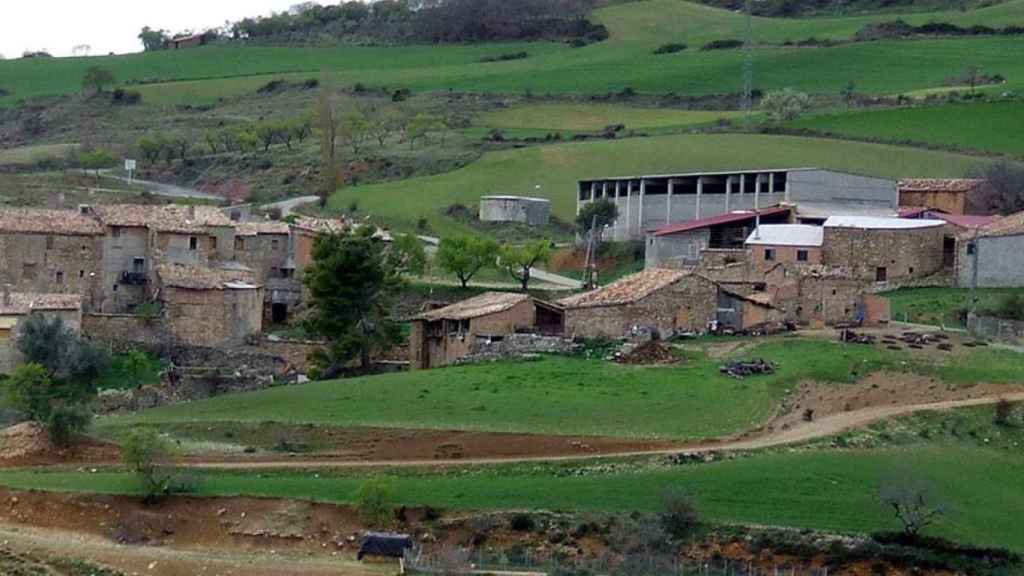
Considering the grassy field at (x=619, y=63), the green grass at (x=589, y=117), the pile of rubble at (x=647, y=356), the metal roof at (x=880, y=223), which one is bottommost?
the pile of rubble at (x=647, y=356)

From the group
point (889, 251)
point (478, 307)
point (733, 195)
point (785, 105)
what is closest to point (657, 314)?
point (478, 307)

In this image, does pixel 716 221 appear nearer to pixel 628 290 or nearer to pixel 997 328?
pixel 628 290

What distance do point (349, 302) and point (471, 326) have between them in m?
3.78

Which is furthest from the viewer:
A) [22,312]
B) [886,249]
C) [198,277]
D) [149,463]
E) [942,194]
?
[942,194]

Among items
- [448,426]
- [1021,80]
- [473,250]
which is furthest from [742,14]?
[448,426]

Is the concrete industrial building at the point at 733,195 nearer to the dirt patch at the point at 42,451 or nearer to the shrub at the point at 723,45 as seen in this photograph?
the dirt patch at the point at 42,451

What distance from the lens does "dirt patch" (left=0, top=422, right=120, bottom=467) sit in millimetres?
55406

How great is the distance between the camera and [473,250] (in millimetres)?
77125

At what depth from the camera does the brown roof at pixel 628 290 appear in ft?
211

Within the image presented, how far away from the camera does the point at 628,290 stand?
65.8m

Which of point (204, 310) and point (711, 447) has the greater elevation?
point (204, 310)

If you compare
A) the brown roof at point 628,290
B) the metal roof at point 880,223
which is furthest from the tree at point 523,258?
the metal roof at point 880,223

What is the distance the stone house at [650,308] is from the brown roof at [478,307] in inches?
62.2

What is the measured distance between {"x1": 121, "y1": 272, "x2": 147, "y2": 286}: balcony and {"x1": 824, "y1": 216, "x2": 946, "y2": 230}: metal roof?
2185 centimetres
